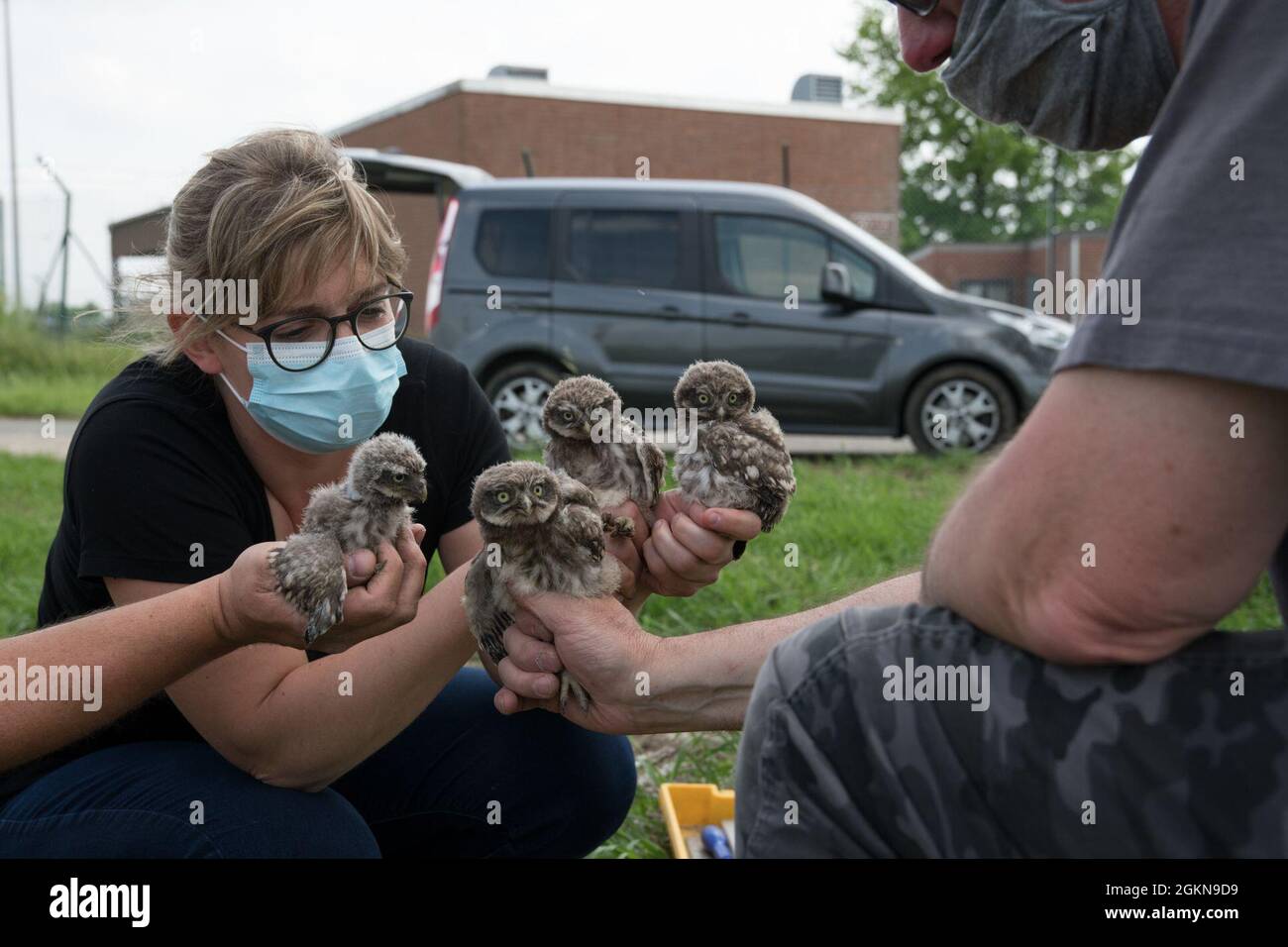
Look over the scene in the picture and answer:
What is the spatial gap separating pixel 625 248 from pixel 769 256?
1.32 m

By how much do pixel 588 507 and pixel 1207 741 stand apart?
4.85 ft

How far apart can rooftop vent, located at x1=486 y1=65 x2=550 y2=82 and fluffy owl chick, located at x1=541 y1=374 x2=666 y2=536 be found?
24178 mm

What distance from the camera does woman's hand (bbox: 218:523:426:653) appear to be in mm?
2377

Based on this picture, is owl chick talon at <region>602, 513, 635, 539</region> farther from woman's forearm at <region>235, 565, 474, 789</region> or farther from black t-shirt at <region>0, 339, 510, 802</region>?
black t-shirt at <region>0, 339, 510, 802</region>

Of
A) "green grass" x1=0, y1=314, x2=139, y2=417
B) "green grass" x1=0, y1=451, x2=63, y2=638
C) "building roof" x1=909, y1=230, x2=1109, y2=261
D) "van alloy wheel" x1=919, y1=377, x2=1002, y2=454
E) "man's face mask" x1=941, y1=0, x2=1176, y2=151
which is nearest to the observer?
"man's face mask" x1=941, y1=0, x2=1176, y2=151

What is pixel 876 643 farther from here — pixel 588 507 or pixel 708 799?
pixel 708 799

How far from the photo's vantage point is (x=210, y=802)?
2678 millimetres

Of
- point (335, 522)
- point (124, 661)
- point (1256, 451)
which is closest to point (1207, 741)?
point (1256, 451)

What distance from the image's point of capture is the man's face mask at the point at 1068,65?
1.98 meters

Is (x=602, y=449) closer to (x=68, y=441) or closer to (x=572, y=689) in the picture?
(x=572, y=689)

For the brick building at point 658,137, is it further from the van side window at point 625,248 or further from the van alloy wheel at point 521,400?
the van alloy wheel at point 521,400

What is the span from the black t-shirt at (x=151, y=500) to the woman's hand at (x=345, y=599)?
326 millimetres

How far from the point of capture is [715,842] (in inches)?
152

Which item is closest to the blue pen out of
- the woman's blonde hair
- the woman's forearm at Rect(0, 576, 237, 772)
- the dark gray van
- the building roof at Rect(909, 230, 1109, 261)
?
the woman's forearm at Rect(0, 576, 237, 772)
